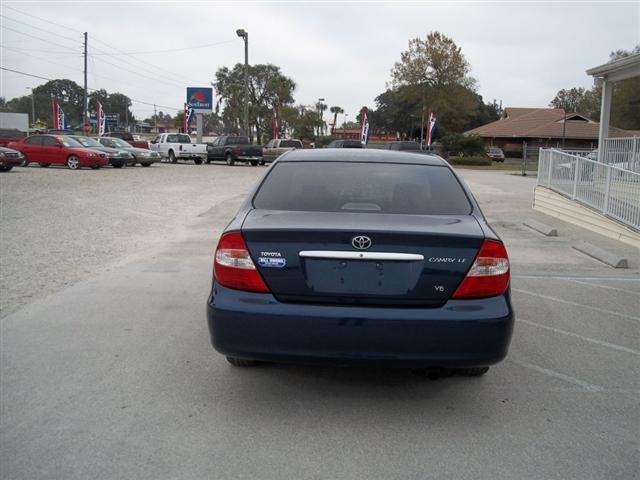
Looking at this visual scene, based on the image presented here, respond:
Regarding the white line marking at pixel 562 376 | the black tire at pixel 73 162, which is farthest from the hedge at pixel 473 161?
the white line marking at pixel 562 376

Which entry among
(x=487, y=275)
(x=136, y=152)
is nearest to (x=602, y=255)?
(x=487, y=275)

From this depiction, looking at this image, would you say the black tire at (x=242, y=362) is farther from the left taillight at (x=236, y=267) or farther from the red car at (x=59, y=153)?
the red car at (x=59, y=153)

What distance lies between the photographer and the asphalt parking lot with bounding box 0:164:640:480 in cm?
326

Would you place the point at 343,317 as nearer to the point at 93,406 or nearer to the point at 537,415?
the point at 537,415

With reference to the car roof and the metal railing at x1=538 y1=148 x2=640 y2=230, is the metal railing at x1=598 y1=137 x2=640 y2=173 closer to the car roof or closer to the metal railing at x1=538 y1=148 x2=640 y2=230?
the metal railing at x1=538 y1=148 x2=640 y2=230

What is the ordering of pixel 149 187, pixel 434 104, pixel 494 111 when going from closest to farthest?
1. pixel 149 187
2. pixel 434 104
3. pixel 494 111

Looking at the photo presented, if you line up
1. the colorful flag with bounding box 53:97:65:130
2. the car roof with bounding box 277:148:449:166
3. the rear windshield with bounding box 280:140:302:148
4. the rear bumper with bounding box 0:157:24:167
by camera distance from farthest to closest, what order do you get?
the colorful flag with bounding box 53:97:65:130 < the rear windshield with bounding box 280:140:302:148 < the rear bumper with bounding box 0:157:24:167 < the car roof with bounding box 277:148:449:166

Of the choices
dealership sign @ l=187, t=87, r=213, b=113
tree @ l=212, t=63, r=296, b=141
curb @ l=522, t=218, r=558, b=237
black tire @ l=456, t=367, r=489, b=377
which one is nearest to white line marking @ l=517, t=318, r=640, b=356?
black tire @ l=456, t=367, r=489, b=377

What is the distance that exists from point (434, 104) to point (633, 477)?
66.1m

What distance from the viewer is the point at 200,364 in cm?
466

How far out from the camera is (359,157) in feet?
15.8

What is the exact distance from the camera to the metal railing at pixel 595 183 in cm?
1046

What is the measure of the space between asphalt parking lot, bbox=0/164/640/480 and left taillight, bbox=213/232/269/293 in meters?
0.82

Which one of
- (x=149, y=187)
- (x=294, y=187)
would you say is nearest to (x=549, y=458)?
(x=294, y=187)
